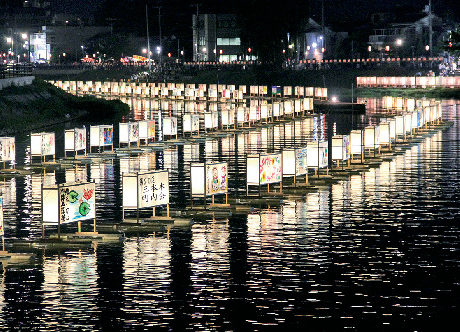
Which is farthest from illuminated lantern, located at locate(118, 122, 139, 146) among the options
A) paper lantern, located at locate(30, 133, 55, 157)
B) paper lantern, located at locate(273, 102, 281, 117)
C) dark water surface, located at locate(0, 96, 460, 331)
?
paper lantern, located at locate(273, 102, 281, 117)

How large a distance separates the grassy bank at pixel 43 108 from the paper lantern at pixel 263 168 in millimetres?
39646

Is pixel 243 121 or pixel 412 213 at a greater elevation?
pixel 243 121

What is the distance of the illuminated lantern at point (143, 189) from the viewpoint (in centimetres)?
3328

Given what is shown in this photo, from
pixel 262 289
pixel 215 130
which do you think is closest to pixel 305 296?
pixel 262 289

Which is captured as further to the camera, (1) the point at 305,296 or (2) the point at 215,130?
(2) the point at 215,130

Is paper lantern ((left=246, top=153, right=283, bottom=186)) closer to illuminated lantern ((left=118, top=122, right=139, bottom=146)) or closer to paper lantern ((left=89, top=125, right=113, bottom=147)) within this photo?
paper lantern ((left=89, top=125, right=113, bottom=147))

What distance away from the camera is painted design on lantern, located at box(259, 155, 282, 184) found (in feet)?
131

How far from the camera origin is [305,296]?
980 inches

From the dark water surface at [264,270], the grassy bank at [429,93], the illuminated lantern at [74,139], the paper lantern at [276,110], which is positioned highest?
the grassy bank at [429,93]

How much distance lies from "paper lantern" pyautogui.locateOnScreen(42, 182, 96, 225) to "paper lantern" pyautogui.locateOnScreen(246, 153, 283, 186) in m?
9.39

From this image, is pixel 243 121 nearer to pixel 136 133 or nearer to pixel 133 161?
pixel 136 133

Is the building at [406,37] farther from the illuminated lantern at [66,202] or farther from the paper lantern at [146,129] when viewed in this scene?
the illuminated lantern at [66,202]

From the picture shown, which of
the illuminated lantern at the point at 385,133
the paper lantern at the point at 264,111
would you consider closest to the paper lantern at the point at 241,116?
the paper lantern at the point at 264,111

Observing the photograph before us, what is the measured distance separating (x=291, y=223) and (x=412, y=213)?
16.5 feet
